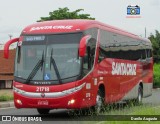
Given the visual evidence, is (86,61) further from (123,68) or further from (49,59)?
(123,68)

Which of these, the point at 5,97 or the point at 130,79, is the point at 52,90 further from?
the point at 5,97

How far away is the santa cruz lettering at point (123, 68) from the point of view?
746 inches

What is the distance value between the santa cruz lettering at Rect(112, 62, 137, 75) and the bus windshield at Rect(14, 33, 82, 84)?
3.76m

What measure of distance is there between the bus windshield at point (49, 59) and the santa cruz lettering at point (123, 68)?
3.76 meters

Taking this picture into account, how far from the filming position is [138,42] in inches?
918

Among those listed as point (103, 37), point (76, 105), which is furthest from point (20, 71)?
point (103, 37)

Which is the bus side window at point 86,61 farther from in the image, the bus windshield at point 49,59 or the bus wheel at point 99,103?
the bus wheel at point 99,103

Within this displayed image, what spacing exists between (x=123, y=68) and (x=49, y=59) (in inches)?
215

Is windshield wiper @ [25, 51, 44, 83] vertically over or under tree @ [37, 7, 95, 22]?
over

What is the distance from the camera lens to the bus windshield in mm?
15180

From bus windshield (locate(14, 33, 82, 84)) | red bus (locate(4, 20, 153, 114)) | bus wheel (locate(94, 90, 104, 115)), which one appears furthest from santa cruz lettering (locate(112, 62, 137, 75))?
bus windshield (locate(14, 33, 82, 84))

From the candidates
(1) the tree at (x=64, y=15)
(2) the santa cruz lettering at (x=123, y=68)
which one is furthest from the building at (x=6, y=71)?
(2) the santa cruz lettering at (x=123, y=68)

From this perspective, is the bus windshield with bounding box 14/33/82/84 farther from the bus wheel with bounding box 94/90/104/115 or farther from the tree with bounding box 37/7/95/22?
the tree with bounding box 37/7/95/22

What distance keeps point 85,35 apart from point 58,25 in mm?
1084
